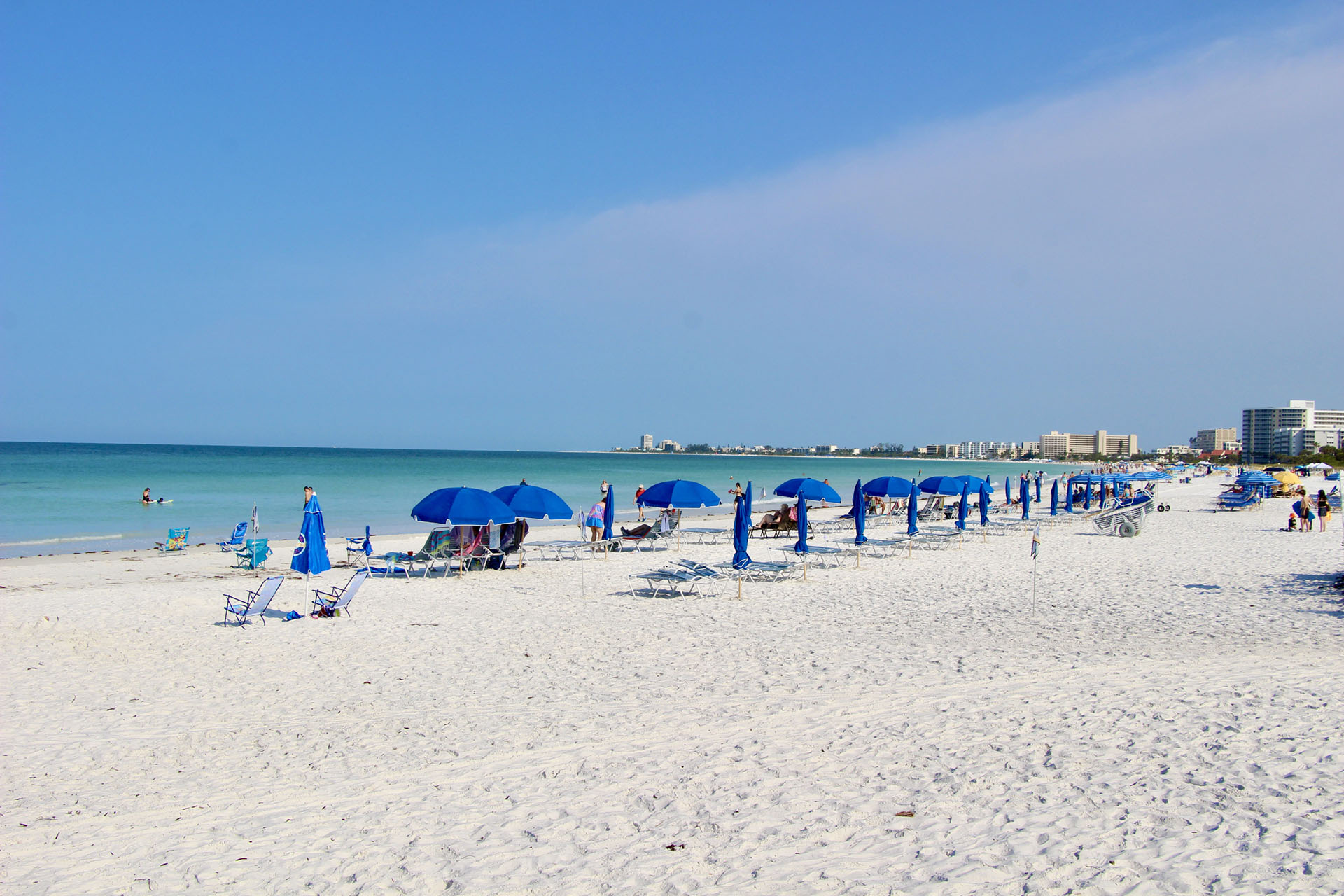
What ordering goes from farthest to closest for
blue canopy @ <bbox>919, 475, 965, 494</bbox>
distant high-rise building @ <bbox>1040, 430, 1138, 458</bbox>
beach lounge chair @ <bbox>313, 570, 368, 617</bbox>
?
distant high-rise building @ <bbox>1040, 430, 1138, 458</bbox> < blue canopy @ <bbox>919, 475, 965, 494</bbox> < beach lounge chair @ <bbox>313, 570, 368, 617</bbox>

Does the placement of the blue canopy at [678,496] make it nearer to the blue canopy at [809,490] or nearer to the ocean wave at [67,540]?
the blue canopy at [809,490]

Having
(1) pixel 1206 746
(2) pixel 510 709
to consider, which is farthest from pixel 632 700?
(1) pixel 1206 746

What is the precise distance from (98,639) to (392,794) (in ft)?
19.1

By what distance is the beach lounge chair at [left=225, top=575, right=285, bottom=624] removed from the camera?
929cm

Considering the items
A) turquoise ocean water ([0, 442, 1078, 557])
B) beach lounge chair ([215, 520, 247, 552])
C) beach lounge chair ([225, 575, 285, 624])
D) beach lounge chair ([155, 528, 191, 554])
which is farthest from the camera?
turquoise ocean water ([0, 442, 1078, 557])

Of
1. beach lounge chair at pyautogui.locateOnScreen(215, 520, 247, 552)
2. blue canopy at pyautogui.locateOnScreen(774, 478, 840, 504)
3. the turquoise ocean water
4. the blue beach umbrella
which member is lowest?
the turquoise ocean water

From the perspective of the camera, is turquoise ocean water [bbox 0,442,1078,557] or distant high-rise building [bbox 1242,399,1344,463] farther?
distant high-rise building [bbox 1242,399,1344,463]

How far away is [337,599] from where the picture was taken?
388 inches

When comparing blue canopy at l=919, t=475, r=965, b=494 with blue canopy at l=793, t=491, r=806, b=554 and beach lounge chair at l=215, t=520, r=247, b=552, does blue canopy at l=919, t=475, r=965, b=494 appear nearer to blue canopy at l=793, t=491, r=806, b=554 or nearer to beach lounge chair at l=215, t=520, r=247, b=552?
blue canopy at l=793, t=491, r=806, b=554

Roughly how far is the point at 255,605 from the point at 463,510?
3.39 metres

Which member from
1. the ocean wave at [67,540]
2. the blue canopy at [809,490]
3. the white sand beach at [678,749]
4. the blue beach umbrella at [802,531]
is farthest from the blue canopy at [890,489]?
Result: the ocean wave at [67,540]

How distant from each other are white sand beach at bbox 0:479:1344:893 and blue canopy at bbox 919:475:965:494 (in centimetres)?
887

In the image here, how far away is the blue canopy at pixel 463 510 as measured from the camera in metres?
12.1

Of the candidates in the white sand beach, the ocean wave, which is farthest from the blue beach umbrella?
the ocean wave
